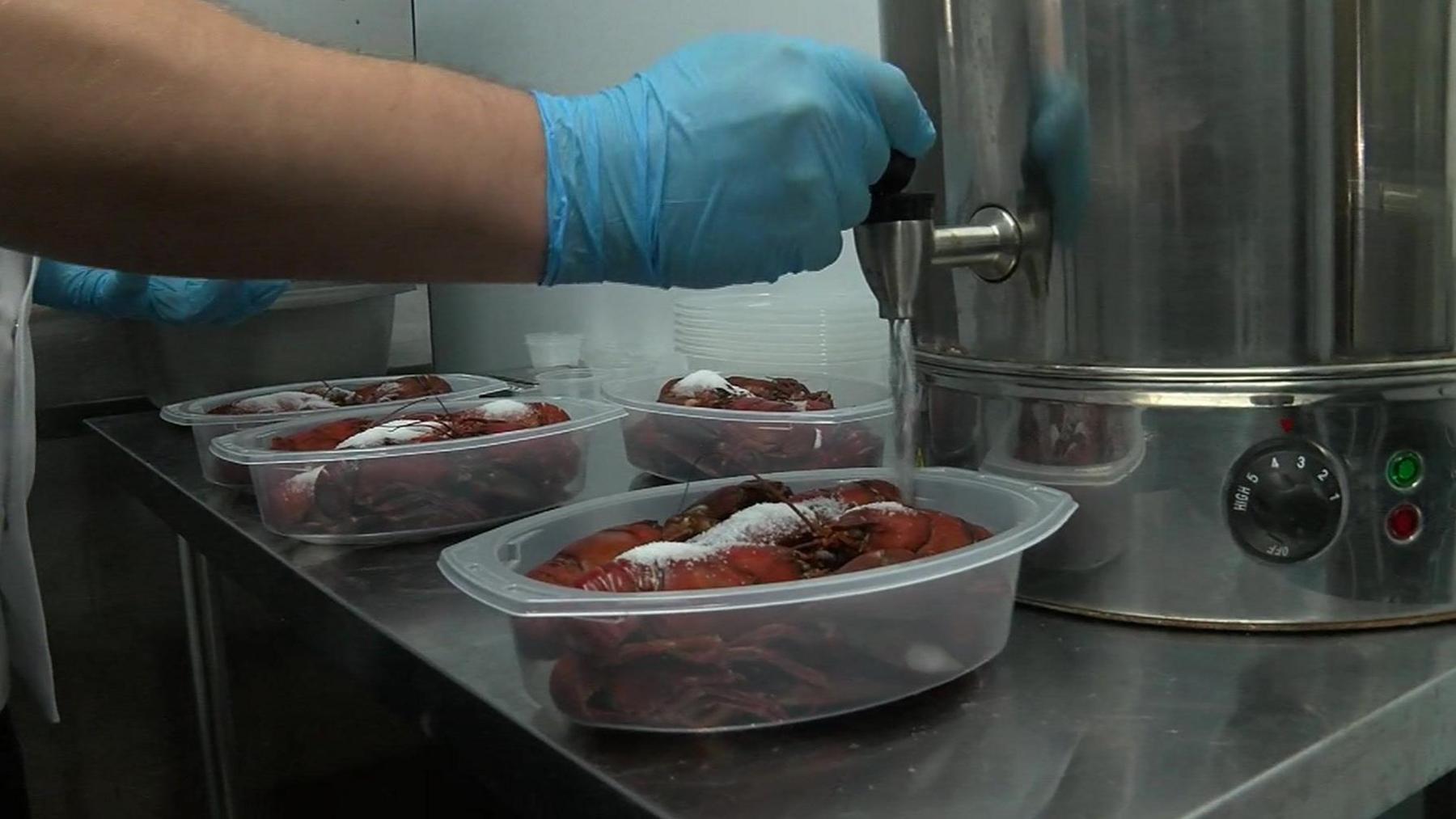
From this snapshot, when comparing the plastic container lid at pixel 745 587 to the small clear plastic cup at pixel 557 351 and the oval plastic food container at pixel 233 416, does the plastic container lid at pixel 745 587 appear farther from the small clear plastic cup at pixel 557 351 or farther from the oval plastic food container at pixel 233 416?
the small clear plastic cup at pixel 557 351

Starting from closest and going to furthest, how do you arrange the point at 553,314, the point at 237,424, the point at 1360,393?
1. the point at 1360,393
2. the point at 237,424
3. the point at 553,314

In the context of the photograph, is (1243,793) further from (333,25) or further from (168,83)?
(333,25)

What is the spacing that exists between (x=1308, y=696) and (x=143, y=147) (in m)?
Result: 0.57

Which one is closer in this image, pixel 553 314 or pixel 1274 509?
pixel 1274 509

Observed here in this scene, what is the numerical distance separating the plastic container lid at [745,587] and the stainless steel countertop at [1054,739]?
7 centimetres

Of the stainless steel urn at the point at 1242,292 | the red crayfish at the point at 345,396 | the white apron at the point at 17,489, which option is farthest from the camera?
the red crayfish at the point at 345,396

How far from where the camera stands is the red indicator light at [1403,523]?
0.57m

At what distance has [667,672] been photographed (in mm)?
494

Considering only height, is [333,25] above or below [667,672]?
above

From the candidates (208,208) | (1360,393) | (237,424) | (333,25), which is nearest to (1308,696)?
(1360,393)

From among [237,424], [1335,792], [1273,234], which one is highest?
[1273,234]

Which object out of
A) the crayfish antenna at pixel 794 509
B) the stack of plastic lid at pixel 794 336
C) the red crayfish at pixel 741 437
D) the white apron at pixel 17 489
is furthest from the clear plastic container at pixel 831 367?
the white apron at pixel 17 489

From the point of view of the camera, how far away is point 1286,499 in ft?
1.88

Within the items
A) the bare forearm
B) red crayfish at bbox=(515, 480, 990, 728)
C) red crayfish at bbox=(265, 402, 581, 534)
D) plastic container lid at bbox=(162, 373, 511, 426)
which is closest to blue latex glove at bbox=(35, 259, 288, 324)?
plastic container lid at bbox=(162, 373, 511, 426)
